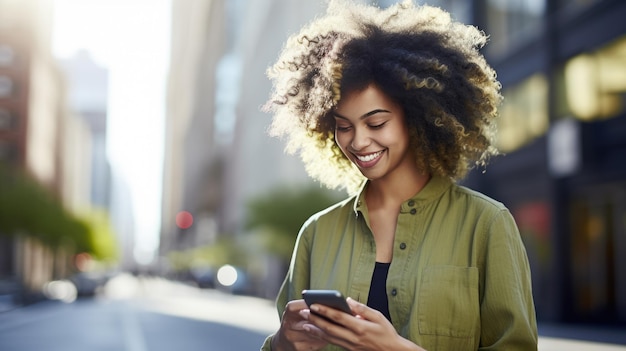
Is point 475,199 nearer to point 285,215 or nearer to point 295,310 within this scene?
point 295,310

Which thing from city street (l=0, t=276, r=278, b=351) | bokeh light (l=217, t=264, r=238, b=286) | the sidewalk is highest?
the sidewalk

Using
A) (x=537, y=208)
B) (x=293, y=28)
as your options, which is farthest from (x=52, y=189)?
(x=537, y=208)

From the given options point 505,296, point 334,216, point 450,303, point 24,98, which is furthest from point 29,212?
point 505,296

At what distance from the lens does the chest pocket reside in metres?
2.75

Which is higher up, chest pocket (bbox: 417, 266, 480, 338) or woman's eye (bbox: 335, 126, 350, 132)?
woman's eye (bbox: 335, 126, 350, 132)

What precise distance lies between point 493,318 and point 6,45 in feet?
267

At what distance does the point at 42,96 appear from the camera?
85062mm

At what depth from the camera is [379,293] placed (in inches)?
114

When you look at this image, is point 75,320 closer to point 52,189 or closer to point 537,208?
point 537,208

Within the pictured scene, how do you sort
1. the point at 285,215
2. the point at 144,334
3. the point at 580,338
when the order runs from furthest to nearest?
the point at 285,215 < the point at 144,334 < the point at 580,338

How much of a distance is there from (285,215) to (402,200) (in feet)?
115

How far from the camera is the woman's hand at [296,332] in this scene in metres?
2.80

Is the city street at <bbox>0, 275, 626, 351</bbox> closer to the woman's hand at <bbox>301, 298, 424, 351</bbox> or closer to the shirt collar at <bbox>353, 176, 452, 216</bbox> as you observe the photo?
the shirt collar at <bbox>353, 176, 452, 216</bbox>

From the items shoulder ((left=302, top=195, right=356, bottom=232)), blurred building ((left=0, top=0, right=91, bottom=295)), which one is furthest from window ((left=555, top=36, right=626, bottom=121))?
blurred building ((left=0, top=0, right=91, bottom=295))
